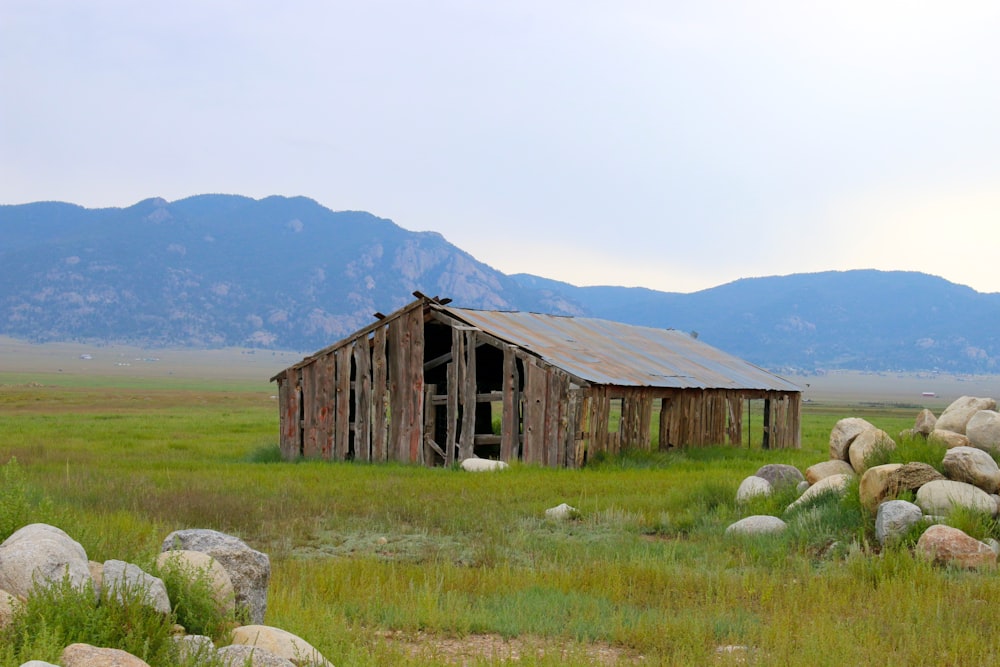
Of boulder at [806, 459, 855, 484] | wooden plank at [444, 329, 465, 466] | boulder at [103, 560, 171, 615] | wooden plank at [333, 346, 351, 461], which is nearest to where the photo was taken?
boulder at [103, 560, 171, 615]

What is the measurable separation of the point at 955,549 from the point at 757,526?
316 cm

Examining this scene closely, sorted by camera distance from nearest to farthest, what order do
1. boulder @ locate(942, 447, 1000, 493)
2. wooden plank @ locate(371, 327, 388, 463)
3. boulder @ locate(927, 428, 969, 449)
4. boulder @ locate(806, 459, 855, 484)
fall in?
boulder @ locate(942, 447, 1000, 493)
boulder @ locate(927, 428, 969, 449)
boulder @ locate(806, 459, 855, 484)
wooden plank @ locate(371, 327, 388, 463)

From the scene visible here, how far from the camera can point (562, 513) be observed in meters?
17.8

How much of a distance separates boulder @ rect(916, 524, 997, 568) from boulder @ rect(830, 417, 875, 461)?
4817mm

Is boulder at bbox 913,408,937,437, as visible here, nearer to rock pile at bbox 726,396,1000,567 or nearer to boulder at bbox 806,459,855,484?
rock pile at bbox 726,396,1000,567

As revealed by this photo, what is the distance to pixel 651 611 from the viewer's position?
10.7 metres

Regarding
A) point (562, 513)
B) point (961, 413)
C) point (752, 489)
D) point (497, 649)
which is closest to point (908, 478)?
point (961, 413)

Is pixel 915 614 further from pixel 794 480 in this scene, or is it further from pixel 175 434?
pixel 175 434

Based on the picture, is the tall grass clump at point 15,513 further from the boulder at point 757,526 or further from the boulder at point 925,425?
the boulder at point 925,425

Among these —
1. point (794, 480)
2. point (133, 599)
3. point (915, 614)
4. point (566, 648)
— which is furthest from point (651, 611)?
point (794, 480)

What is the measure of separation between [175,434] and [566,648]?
106 feet

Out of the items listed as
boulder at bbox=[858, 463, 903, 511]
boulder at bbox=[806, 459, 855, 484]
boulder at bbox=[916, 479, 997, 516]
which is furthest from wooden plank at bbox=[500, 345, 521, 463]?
boulder at bbox=[916, 479, 997, 516]

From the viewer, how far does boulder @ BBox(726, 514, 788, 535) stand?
1566cm

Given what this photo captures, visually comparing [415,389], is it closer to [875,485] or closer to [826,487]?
[826,487]
